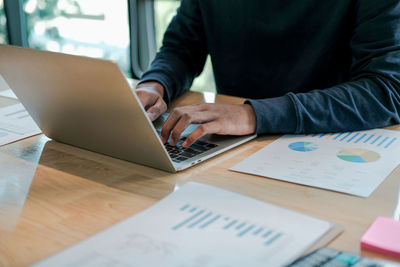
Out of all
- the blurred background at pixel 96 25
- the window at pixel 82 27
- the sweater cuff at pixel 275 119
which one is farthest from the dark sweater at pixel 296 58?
the window at pixel 82 27

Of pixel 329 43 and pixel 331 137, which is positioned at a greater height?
pixel 329 43

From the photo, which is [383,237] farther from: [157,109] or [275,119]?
[157,109]

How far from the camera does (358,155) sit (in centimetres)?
89

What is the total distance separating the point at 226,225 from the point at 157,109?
58 cm

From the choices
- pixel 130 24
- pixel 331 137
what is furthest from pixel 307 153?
pixel 130 24

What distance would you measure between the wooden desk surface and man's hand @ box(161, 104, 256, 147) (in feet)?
0.16

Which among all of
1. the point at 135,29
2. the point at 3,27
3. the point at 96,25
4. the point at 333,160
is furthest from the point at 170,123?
the point at 96,25

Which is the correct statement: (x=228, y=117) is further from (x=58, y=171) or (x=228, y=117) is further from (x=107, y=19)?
(x=107, y=19)

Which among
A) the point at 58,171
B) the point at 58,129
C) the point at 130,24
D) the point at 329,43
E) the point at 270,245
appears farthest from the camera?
the point at 130,24

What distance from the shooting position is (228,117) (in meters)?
0.98

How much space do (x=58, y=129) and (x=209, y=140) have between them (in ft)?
0.99

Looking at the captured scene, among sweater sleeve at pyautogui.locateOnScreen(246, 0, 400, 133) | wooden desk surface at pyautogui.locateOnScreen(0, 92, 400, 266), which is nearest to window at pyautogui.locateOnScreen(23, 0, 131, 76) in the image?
sweater sleeve at pyautogui.locateOnScreen(246, 0, 400, 133)

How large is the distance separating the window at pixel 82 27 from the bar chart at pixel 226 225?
2778mm

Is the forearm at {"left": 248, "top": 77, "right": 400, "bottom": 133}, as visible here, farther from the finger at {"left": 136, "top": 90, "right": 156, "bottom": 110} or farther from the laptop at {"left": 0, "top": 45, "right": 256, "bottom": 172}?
the finger at {"left": 136, "top": 90, "right": 156, "bottom": 110}
